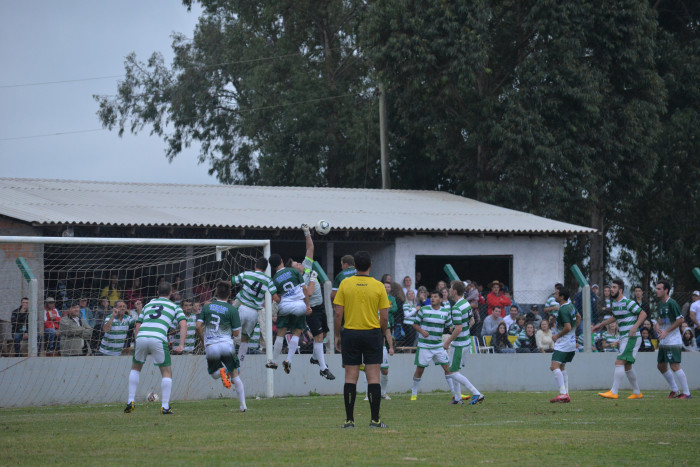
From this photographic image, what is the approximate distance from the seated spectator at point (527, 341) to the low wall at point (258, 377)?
342mm

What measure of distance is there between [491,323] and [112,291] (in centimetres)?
814

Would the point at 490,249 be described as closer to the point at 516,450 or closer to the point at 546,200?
the point at 546,200

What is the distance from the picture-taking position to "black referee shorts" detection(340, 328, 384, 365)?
11.0 m

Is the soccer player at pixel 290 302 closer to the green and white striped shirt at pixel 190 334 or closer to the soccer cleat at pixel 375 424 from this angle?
the green and white striped shirt at pixel 190 334

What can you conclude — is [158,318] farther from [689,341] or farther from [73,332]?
[689,341]

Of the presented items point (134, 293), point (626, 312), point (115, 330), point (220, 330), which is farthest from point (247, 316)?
point (626, 312)

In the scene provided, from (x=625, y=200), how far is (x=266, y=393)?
1884 centimetres

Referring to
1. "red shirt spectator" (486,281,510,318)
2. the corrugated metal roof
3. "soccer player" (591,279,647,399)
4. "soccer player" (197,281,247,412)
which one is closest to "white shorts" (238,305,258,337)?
"soccer player" (197,281,247,412)

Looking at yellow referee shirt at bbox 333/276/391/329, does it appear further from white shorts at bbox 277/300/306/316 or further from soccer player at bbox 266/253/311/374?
white shorts at bbox 277/300/306/316

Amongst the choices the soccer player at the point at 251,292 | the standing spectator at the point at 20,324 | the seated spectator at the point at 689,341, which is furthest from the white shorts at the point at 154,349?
the seated spectator at the point at 689,341

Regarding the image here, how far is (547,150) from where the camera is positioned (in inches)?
1198

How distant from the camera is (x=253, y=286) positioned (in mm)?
15953

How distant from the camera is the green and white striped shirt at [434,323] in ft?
53.3

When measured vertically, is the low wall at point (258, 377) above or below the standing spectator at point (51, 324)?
below
